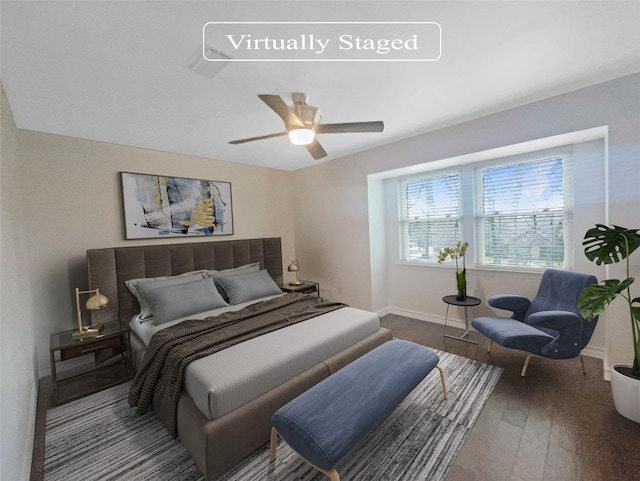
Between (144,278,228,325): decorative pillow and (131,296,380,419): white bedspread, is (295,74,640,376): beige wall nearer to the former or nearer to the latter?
(131,296,380,419): white bedspread

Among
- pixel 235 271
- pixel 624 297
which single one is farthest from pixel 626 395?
pixel 235 271

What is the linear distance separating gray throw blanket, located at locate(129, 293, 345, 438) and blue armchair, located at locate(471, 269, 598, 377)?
1.72 metres

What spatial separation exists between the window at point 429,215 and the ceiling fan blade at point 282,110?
97.2 inches

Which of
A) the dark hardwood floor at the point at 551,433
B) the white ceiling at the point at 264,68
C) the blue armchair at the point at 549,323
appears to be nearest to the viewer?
the white ceiling at the point at 264,68

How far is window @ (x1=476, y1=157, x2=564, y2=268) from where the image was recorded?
9.57ft

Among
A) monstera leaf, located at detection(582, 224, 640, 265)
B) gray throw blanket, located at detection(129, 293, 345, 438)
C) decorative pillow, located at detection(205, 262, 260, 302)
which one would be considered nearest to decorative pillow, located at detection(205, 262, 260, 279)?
decorative pillow, located at detection(205, 262, 260, 302)

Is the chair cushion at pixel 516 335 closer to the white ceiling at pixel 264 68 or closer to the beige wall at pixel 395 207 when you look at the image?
the beige wall at pixel 395 207

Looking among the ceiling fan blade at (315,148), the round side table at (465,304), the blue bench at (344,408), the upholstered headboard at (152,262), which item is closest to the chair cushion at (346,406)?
the blue bench at (344,408)

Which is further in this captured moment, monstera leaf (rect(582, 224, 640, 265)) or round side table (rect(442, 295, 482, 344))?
round side table (rect(442, 295, 482, 344))

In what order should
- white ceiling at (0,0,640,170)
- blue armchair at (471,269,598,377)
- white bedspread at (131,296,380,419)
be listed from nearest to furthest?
white ceiling at (0,0,640,170), white bedspread at (131,296,380,419), blue armchair at (471,269,598,377)

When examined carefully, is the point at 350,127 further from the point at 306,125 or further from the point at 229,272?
the point at 229,272

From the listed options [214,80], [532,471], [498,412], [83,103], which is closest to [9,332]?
[83,103]

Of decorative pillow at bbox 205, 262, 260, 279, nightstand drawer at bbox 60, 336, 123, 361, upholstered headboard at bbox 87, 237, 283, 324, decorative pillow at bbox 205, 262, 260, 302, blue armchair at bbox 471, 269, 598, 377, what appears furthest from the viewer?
decorative pillow at bbox 205, 262, 260, 279

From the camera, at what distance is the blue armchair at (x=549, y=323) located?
2.17 meters
